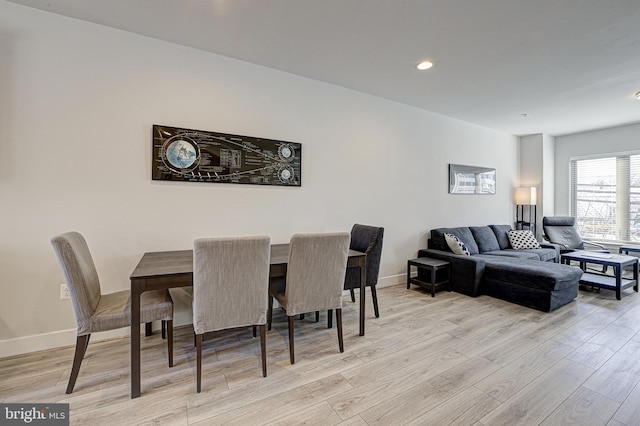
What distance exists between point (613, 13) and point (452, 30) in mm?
1088

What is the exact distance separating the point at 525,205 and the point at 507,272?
310cm

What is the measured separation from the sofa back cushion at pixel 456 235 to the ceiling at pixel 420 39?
1913mm

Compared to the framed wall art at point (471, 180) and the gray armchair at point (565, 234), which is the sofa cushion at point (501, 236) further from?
the gray armchair at point (565, 234)

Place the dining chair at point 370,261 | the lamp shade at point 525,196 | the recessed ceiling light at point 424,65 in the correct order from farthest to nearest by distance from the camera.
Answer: the lamp shade at point 525,196 < the recessed ceiling light at point 424,65 < the dining chair at point 370,261

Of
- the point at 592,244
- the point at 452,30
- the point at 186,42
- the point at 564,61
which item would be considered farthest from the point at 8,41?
the point at 592,244

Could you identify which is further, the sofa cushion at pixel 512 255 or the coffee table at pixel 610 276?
the sofa cushion at pixel 512 255

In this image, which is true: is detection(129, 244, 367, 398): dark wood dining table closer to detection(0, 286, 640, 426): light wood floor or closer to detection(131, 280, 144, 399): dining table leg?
detection(131, 280, 144, 399): dining table leg

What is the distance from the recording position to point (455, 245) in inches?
153

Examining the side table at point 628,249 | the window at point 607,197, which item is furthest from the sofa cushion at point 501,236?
the window at point 607,197

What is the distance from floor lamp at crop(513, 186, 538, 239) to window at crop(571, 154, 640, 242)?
2.46ft

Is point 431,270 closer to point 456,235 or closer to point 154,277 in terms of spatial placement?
point 456,235

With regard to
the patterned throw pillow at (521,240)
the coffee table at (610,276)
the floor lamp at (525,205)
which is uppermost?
the floor lamp at (525,205)

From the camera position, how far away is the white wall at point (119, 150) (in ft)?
6.82

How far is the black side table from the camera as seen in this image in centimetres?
352
